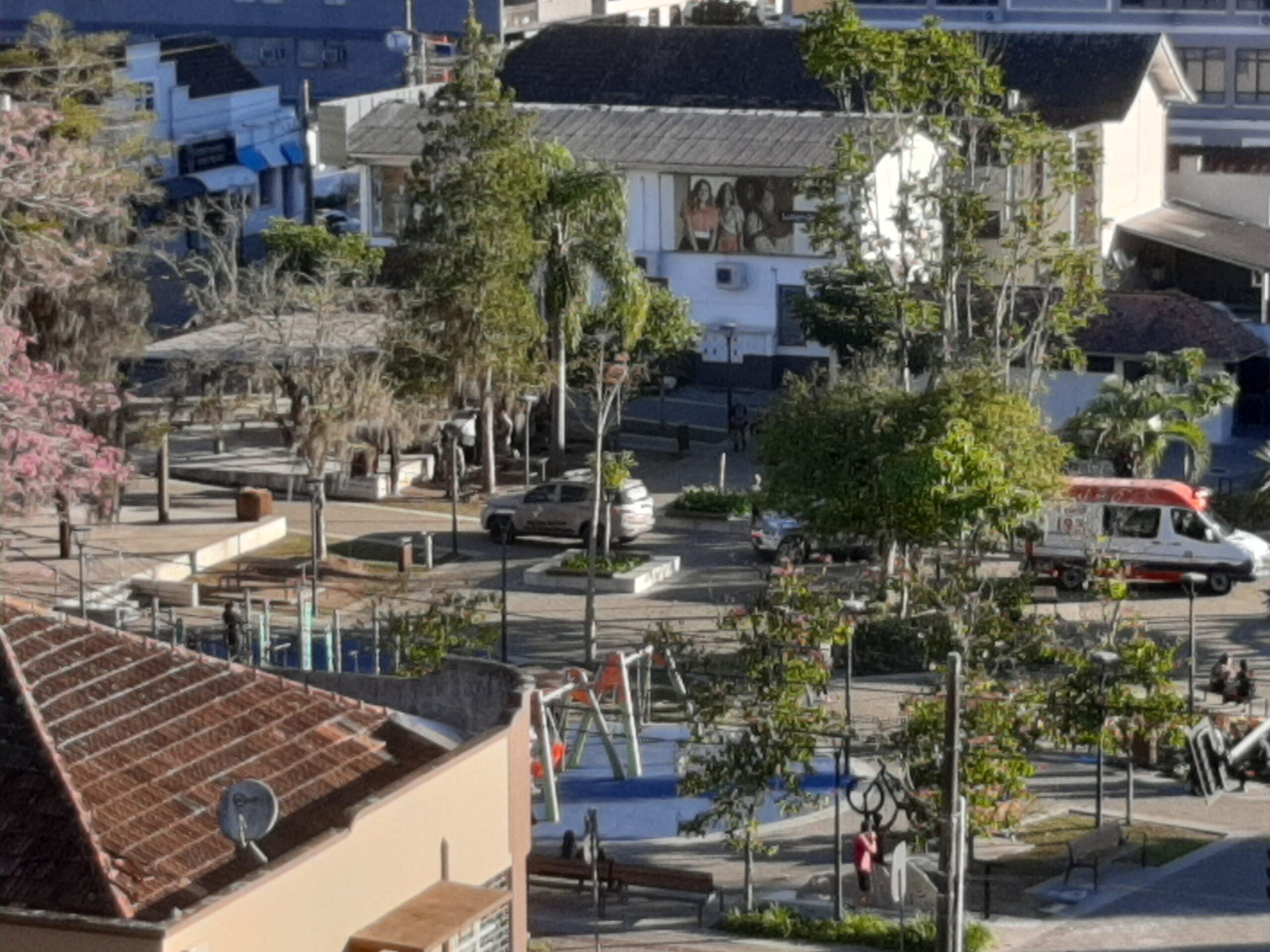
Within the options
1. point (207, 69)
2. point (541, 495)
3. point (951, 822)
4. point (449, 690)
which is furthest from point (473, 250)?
point (207, 69)

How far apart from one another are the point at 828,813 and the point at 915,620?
26.4 ft

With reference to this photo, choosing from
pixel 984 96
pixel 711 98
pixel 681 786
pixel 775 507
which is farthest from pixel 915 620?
pixel 711 98

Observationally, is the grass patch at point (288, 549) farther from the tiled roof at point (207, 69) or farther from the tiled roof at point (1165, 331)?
the tiled roof at point (207, 69)

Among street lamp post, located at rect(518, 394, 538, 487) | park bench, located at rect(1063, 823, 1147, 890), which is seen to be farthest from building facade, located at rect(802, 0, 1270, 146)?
park bench, located at rect(1063, 823, 1147, 890)

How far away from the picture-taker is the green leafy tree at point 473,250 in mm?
55219

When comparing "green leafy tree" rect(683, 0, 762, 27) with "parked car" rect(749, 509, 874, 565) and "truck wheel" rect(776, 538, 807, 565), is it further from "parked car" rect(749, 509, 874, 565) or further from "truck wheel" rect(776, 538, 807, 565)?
"truck wheel" rect(776, 538, 807, 565)

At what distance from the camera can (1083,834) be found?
3725 cm

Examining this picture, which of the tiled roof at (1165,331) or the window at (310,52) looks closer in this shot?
the tiled roof at (1165,331)

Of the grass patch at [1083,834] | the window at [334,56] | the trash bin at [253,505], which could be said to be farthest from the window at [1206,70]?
the grass patch at [1083,834]

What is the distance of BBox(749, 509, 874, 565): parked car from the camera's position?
49.7 m

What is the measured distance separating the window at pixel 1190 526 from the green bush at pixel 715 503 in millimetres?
9345

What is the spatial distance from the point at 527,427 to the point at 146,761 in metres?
33.3

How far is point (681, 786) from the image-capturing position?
35.7 meters

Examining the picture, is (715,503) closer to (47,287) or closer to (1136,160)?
(47,287)
